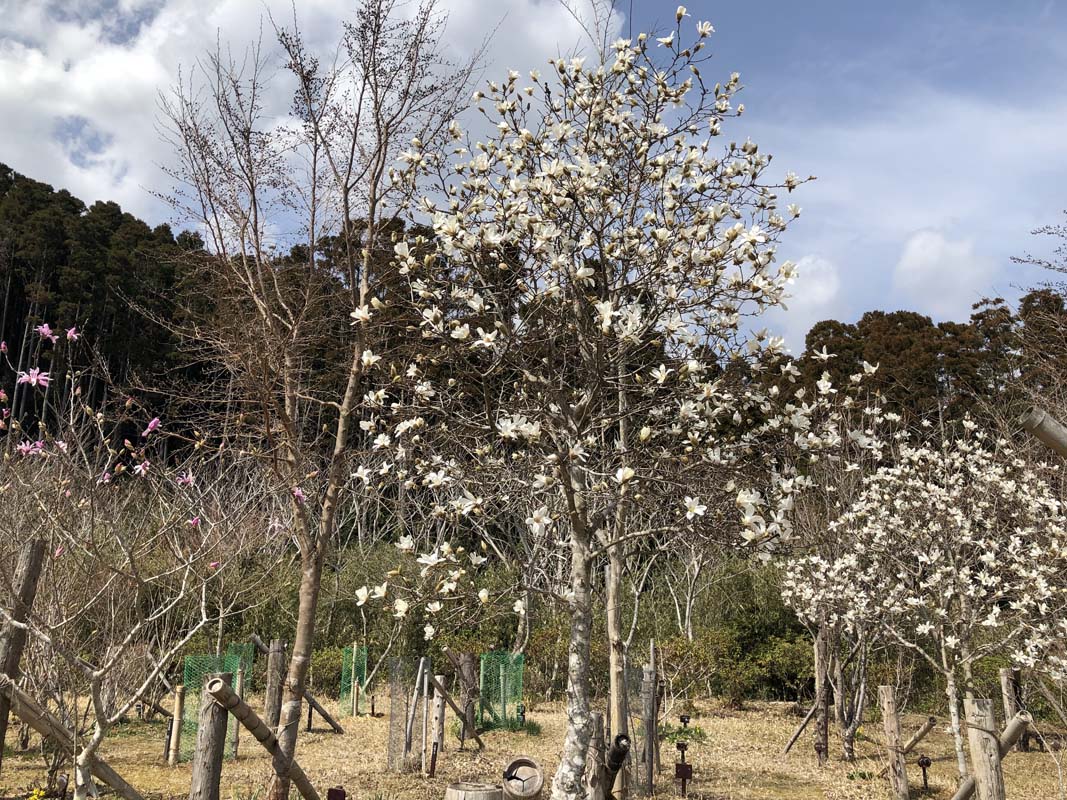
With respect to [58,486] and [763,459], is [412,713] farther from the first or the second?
[763,459]

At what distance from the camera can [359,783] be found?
263 inches

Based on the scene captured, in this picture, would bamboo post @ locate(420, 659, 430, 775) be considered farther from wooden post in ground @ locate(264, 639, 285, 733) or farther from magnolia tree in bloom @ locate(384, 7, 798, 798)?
magnolia tree in bloom @ locate(384, 7, 798, 798)

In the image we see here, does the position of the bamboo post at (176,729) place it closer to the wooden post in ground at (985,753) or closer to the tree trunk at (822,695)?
the tree trunk at (822,695)

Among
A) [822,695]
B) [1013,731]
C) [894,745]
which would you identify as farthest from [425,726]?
[1013,731]

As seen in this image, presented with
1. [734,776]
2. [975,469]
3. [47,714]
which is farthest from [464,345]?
[975,469]

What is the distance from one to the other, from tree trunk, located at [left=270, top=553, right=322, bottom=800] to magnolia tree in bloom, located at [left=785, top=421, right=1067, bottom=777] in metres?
4.91

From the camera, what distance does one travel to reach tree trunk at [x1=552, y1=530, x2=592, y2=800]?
415 centimetres

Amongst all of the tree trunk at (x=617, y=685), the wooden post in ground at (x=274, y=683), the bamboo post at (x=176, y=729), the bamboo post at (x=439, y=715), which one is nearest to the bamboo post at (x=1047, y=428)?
the tree trunk at (x=617, y=685)

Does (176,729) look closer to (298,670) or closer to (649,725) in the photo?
(298,670)

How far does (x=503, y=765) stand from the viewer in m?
7.65

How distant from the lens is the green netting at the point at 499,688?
9.25 m

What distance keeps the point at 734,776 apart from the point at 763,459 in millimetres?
4715

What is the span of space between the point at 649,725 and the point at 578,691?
2815mm

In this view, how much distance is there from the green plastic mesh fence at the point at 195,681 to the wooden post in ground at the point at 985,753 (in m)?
6.29
